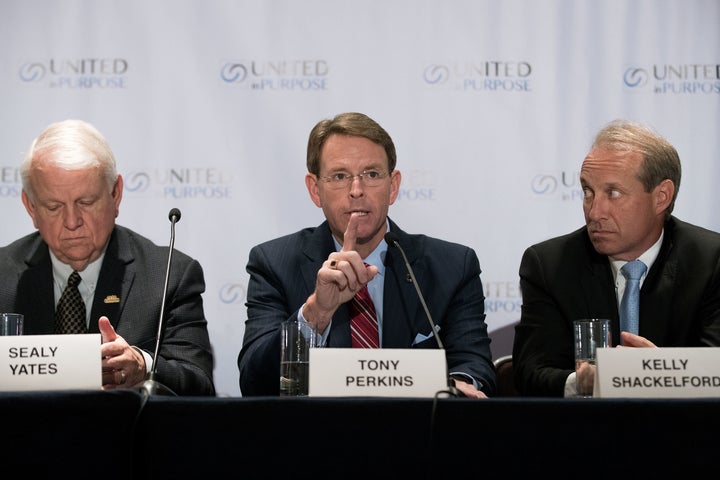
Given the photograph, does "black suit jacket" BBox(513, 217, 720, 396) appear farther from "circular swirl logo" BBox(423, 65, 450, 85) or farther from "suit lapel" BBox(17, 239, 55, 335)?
"suit lapel" BBox(17, 239, 55, 335)

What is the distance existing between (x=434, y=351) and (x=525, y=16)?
284 cm

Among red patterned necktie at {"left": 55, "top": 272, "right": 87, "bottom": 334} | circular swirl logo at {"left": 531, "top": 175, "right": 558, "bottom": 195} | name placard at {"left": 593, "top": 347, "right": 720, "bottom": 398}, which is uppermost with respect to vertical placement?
circular swirl logo at {"left": 531, "top": 175, "right": 558, "bottom": 195}

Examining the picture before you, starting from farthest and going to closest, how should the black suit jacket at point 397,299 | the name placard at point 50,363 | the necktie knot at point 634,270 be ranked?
the necktie knot at point 634,270 < the black suit jacket at point 397,299 < the name placard at point 50,363

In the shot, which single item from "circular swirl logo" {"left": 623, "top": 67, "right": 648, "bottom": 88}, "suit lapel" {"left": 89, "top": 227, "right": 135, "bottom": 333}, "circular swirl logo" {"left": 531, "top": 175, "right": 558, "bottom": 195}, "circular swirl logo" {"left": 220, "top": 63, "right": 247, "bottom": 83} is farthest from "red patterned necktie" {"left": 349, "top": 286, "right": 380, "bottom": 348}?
"circular swirl logo" {"left": 623, "top": 67, "right": 648, "bottom": 88}

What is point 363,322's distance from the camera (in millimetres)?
3312

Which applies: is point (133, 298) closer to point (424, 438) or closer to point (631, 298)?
point (424, 438)

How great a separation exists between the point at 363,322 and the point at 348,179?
1.79 feet

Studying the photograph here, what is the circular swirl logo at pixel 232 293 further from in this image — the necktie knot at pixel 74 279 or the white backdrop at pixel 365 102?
the necktie knot at pixel 74 279

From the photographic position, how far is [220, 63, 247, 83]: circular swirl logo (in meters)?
4.60

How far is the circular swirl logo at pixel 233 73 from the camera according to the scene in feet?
15.1

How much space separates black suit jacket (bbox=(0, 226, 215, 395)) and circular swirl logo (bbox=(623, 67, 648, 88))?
244 centimetres

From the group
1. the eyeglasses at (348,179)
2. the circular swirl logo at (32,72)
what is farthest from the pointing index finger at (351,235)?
the circular swirl logo at (32,72)

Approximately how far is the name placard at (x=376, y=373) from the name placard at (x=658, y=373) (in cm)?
41

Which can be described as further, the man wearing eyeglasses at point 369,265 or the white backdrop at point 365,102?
the white backdrop at point 365,102
